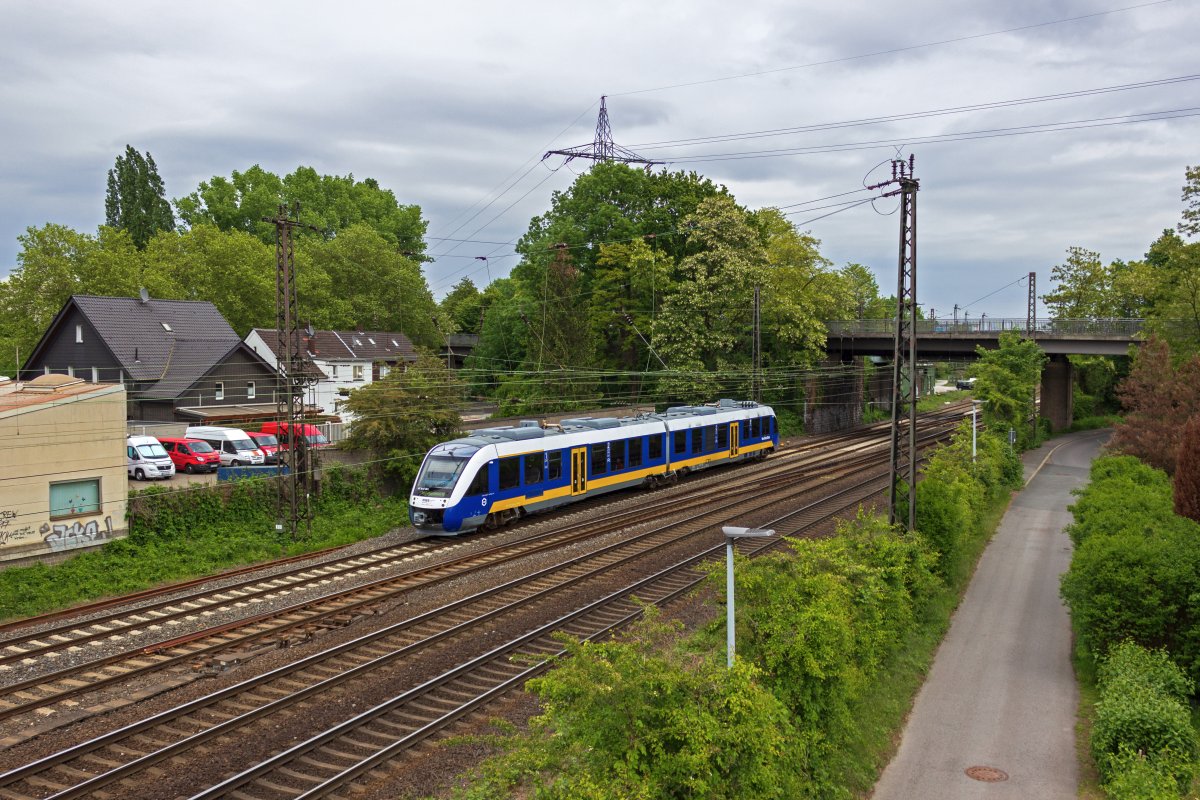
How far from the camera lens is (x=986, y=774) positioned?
38.4ft

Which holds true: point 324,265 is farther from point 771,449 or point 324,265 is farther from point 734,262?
point 771,449

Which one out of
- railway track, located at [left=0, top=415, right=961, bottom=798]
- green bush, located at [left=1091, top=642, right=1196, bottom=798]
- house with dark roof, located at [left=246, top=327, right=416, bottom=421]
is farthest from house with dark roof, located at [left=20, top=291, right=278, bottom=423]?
green bush, located at [left=1091, top=642, right=1196, bottom=798]

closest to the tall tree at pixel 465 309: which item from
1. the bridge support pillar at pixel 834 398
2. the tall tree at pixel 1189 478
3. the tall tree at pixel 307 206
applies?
the tall tree at pixel 307 206

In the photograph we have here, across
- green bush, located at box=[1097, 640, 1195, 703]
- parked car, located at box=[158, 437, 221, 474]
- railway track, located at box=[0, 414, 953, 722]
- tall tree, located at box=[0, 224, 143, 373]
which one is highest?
tall tree, located at box=[0, 224, 143, 373]

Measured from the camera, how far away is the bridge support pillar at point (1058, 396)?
59.2 meters

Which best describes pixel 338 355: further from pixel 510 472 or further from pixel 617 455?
pixel 510 472

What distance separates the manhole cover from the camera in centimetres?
1158

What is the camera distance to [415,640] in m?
15.6

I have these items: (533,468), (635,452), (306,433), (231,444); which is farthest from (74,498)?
(635,452)

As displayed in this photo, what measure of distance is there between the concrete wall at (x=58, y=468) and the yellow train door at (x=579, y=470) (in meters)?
13.3

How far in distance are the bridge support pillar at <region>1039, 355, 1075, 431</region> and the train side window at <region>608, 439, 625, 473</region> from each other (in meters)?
40.3

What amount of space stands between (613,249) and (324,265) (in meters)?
23.5

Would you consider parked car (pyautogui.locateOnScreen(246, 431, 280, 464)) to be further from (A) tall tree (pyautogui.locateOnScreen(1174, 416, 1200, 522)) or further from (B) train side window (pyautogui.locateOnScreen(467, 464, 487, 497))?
(A) tall tree (pyautogui.locateOnScreen(1174, 416, 1200, 522))

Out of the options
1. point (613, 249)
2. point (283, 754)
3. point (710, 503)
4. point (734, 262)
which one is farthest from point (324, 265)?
point (283, 754)
